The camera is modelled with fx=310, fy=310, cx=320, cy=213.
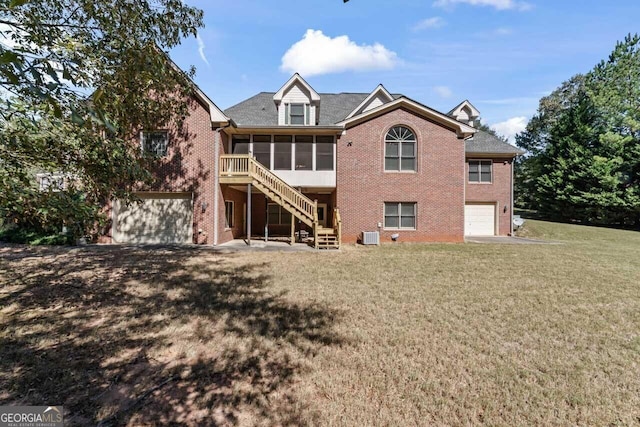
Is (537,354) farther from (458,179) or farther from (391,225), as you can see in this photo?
(458,179)

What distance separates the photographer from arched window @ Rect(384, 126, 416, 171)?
16156 millimetres

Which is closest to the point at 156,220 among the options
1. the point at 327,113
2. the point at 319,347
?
the point at 327,113

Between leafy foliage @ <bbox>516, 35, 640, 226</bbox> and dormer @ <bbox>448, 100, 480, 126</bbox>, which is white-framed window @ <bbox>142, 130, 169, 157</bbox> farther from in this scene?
leafy foliage @ <bbox>516, 35, 640, 226</bbox>

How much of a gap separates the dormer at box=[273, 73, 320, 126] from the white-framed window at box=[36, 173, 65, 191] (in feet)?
36.0

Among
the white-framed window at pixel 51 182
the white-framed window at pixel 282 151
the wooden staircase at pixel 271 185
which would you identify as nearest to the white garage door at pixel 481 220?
the wooden staircase at pixel 271 185

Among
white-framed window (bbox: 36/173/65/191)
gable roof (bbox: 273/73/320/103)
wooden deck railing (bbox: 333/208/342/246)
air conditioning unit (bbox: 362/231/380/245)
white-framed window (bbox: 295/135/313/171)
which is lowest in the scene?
air conditioning unit (bbox: 362/231/380/245)

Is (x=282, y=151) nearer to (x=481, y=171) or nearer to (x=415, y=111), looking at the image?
(x=415, y=111)

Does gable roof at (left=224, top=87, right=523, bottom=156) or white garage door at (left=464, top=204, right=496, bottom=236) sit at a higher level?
gable roof at (left=224, top=87, right=523, bottom=156)

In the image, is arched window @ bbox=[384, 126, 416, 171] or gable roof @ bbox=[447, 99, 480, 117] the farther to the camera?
gable roof @ bbox=[447, 99, 480, 117]

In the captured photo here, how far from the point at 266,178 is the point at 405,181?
712 centimetres

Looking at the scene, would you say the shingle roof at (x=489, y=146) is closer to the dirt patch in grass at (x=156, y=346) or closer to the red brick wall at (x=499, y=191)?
the red brick wall at (x=499, y=191)

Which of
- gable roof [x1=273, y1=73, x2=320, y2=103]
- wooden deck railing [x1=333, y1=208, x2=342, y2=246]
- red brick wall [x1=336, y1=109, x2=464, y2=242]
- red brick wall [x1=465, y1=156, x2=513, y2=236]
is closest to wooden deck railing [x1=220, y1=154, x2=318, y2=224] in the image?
wooden deck railing [x1=333, y1=208, x2=342, y2=246]

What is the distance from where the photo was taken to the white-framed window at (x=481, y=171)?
→ 1911cm

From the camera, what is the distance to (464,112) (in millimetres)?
20078
